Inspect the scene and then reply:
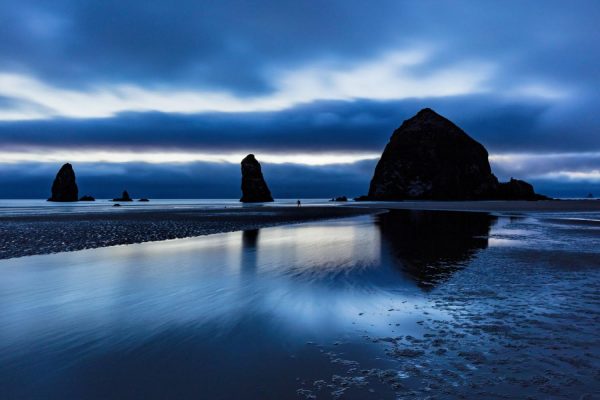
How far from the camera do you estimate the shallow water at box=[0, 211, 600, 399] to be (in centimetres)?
450

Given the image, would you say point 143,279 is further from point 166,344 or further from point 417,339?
point 417,339

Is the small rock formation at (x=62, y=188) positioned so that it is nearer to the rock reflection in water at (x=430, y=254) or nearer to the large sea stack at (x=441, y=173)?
the large sea stack at (x=441, y=173)

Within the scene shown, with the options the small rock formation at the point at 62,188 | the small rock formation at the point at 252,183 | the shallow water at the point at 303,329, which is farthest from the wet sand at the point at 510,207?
the small rock formation at the point at 62,188

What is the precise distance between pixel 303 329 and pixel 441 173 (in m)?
194

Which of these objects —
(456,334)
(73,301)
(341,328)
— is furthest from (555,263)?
(73,301)

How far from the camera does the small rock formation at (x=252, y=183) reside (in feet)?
605

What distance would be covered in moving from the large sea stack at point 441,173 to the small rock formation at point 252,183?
5539 centimetres

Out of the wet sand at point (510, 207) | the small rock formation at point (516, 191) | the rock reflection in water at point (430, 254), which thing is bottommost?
the rock reflection in water at point (430, 254)

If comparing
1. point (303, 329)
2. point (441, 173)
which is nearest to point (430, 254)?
point (303, 329)

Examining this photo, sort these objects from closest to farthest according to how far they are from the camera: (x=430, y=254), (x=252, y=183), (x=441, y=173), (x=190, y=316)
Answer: (x=190, y=316) < (x=430, y=254) < (x=252, y=183) < (x=441, y=173)

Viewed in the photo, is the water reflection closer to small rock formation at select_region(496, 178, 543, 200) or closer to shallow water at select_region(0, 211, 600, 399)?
shallow water at select_region(0, 211, 600, 399)

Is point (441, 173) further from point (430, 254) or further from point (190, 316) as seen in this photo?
point (190, 316)

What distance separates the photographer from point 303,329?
666cm

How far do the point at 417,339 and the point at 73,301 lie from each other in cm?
770
